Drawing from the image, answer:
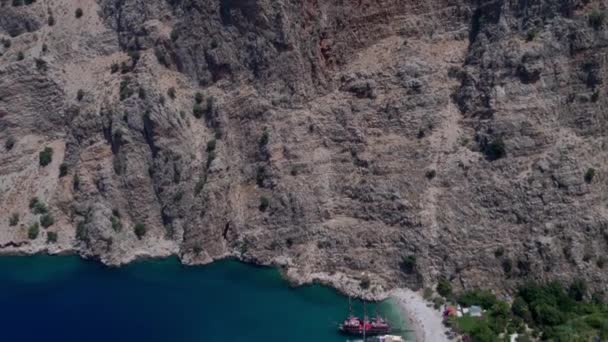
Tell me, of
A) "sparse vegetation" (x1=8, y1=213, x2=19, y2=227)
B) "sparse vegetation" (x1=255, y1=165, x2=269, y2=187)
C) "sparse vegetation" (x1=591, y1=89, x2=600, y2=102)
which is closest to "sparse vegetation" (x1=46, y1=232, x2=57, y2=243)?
"sparse vegetation" (x1=8, y1=213, x2=19, y2=227)

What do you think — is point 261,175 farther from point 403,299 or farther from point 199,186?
point 403,299

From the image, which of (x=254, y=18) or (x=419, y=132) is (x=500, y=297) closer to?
(x=419, y=132)

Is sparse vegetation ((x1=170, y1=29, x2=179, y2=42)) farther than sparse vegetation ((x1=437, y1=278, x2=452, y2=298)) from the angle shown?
Yes

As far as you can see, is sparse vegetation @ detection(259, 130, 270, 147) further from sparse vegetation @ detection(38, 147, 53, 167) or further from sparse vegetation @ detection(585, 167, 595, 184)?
sparse vegetation @ detection(585, 167, 595, 184)

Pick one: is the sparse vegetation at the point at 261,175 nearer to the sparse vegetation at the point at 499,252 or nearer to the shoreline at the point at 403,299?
the shoreline at the point at 403,299

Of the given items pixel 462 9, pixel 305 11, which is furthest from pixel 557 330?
pixel 305 11
